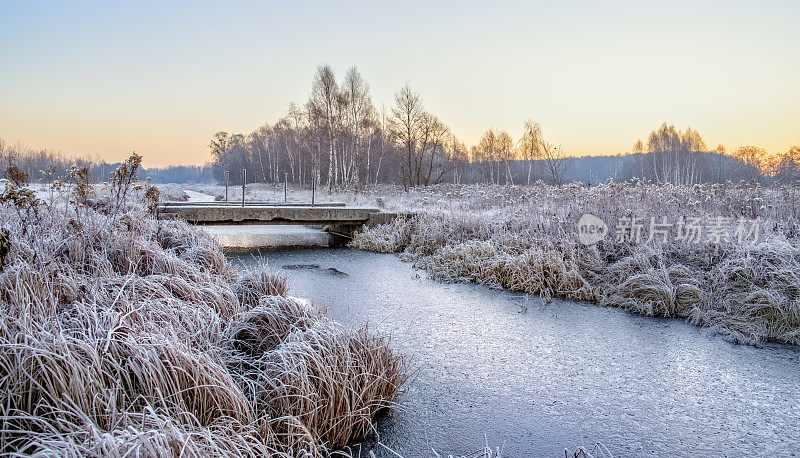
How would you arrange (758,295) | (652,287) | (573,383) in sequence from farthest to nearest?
(652,287), (758,295), (573,383)

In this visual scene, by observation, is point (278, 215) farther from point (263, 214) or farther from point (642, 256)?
point (642, 256)

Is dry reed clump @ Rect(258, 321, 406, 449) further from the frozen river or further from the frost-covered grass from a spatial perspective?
the frost-covered grass

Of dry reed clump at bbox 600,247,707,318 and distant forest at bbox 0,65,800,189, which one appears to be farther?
distant forest at bbox 0,65,800,189

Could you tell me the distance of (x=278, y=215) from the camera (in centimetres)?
975

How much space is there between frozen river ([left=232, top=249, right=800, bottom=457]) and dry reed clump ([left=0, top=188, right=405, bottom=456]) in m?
0.42

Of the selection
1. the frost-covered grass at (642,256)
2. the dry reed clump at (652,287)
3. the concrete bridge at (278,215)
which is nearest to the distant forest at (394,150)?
the frost-covered grass at (642,256)

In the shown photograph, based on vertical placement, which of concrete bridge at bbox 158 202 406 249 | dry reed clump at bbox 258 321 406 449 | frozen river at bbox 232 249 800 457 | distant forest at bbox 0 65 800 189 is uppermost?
distant forest at bbox 0 65 800 189

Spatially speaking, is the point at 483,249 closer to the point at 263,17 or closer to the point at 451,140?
the point at 263,17

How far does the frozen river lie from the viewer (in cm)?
236

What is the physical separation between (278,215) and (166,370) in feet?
26.5

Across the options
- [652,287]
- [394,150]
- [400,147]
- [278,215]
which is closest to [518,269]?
[652,287]

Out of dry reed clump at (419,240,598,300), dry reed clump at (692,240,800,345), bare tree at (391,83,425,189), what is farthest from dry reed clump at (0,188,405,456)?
bare tree at (391,83,425,189)

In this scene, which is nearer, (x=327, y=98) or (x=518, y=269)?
(x=518, y=269)

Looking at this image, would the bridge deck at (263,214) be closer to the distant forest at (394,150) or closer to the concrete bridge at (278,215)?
the concrete bridge at (278,215)
